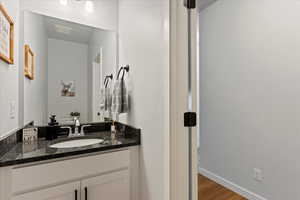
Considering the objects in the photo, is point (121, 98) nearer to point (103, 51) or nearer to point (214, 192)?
point (103, 51)

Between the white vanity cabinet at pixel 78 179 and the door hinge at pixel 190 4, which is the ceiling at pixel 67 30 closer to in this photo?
the door hinge at pixel 190 4

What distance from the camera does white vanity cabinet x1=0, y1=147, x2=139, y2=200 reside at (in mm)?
959

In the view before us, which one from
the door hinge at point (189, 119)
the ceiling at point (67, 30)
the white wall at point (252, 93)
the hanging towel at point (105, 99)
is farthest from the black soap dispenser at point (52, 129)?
the white wall at point (252, 93)

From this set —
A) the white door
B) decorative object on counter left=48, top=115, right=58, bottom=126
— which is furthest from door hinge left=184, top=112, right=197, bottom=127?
decorative object on counter left=48, top=115, right=58, bottom=126

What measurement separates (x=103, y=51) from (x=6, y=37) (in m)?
0.91

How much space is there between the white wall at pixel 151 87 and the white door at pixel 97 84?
1.49 ft

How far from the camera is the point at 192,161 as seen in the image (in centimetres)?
115

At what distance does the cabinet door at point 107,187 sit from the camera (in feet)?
3.88

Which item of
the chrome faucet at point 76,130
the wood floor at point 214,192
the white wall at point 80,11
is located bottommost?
the wood floor at point 214,192

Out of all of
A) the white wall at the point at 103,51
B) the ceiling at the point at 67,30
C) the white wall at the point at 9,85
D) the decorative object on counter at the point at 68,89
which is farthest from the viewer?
the white wall at the point at 103,51

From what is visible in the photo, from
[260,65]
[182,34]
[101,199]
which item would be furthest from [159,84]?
[260,65]

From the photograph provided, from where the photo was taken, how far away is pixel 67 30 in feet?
5.46

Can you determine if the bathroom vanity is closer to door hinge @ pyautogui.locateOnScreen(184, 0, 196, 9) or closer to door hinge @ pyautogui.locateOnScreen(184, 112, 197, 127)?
door hinge @ pyautogui.locateOnScreen(184, 112, 197, 127)

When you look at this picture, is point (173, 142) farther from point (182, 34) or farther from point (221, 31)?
point (221, 31)
